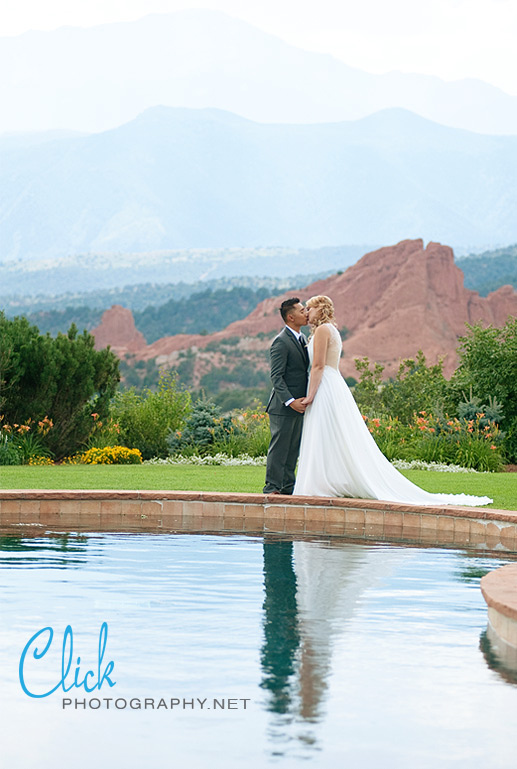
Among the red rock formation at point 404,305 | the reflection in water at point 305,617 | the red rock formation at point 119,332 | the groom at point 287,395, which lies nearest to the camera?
the reflection in water at point 305,617

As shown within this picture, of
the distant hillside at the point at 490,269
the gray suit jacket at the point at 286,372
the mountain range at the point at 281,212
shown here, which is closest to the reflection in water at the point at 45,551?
the gray suit jacket at the point at 286,372

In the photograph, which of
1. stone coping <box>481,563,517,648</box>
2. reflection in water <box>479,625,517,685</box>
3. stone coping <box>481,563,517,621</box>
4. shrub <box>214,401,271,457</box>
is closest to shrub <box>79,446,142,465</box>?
shrub <box>214,401,271,457</box>

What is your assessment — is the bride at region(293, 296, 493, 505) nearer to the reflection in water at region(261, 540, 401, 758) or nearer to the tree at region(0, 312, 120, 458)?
the reflection in water at region(261, 540, 401, 758)

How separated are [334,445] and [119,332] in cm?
8861

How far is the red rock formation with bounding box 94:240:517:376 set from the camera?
85.1m

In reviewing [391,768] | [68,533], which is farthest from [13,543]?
[391,768]

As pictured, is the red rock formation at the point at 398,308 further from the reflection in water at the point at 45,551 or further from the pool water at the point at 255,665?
the pool water at the point at 255,665

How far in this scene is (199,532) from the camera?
835cm

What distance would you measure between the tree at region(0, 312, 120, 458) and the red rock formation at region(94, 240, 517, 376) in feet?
220

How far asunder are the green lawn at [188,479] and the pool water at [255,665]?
144 inches

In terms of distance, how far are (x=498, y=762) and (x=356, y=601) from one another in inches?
96.8

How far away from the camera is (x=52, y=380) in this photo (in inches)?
591

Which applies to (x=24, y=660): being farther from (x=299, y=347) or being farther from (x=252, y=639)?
(x=299, y=347)

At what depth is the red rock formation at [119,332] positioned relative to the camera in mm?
94938
